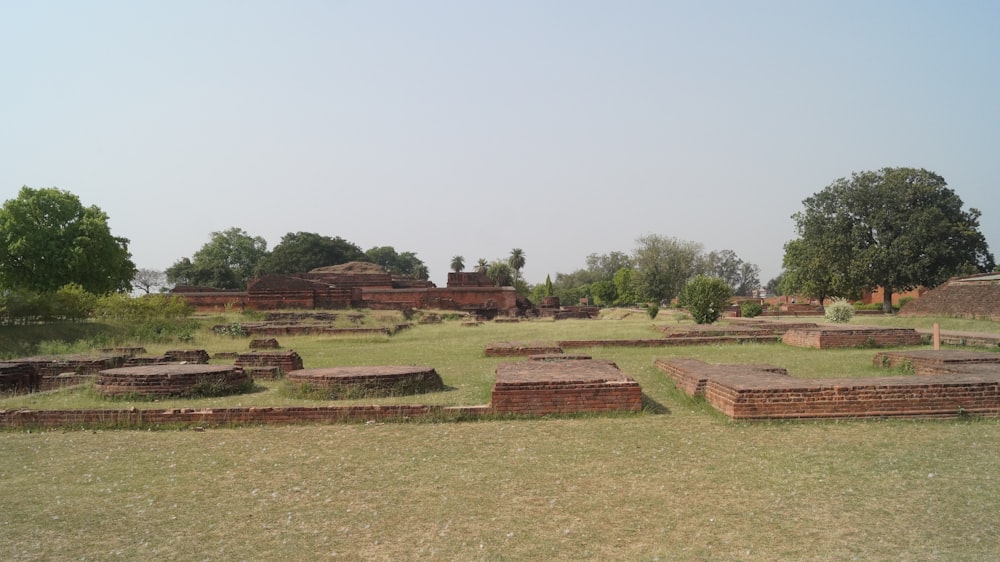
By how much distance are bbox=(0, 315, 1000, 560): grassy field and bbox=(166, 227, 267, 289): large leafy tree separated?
5394 cm

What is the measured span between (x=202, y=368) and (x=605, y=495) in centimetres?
594

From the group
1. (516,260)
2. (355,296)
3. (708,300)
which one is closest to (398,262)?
(516,260)

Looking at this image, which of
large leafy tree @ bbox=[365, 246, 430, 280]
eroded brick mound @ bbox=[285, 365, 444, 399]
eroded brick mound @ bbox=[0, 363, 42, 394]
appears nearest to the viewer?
eroded brick mound @ bbox=[285, 365, 444, 399]

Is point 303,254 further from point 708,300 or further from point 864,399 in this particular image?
point 864,399

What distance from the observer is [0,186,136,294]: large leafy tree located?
24.1m

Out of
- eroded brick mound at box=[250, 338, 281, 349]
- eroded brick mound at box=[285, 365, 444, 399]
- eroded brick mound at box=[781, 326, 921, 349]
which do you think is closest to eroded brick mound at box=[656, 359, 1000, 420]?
eroded brick mound at box=[285, 365, 444, 399]

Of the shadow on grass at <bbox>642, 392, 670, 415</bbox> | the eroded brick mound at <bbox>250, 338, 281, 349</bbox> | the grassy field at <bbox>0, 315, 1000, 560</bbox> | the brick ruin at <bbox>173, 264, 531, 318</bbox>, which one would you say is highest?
the brick ruin at <bbox>173, 264, 531, 318</bbox>

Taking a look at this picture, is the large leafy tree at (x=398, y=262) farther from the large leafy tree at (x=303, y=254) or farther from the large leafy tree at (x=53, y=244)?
the large leafy tree at (x=53, y=244)

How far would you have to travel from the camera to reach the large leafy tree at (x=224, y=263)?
56094mm

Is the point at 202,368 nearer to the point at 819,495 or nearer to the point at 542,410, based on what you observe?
the point at 542,410

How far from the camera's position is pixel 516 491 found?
388 cm

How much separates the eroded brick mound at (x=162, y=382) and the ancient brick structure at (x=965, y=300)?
20354mm

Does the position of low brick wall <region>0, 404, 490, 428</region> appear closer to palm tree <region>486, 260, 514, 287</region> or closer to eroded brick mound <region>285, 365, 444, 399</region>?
eroded brick mound <region>285, 365, 444, 399</region>

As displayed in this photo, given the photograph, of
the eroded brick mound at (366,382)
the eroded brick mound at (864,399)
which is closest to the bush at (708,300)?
the eroded brick mound at (366,382)
